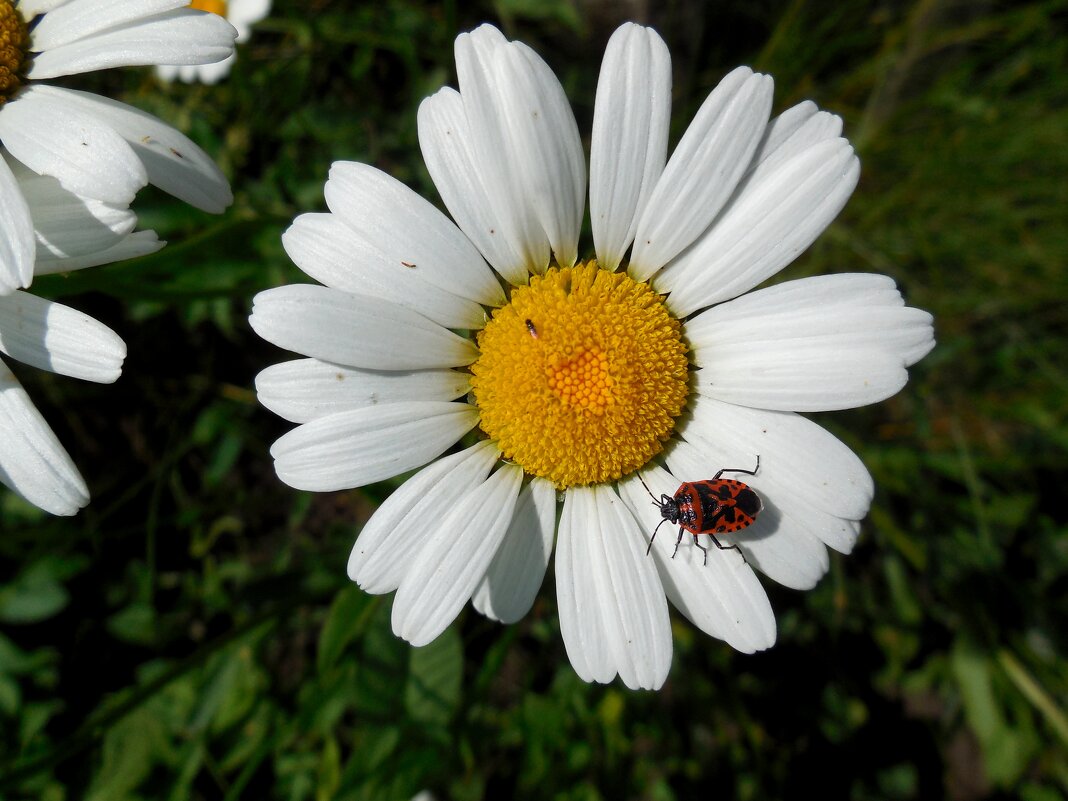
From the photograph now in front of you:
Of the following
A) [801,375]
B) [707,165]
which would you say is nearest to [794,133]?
[707,165]

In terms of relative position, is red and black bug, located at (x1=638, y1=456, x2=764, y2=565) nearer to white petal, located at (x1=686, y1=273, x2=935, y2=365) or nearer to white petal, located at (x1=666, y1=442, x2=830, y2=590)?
white petal, located at (x1=666, y1=442, x2=830, y2=590)


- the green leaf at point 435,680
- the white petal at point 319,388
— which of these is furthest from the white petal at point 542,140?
the green leaf at point 435,680

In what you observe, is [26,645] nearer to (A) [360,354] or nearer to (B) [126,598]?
(B) [126,598]

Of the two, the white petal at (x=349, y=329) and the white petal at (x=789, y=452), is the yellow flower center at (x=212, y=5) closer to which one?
the white petal at (x=349, y=329)

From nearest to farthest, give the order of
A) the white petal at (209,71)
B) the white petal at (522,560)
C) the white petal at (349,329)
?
the white petal at (349,329) < the white petal at (522,560) < the white petal at (209,71)

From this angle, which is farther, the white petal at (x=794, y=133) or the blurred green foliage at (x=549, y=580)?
the blurred green foliage at (x=549, y=580)

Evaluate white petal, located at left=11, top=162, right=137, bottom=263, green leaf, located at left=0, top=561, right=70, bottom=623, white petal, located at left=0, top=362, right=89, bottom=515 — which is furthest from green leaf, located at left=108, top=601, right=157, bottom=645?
white petal, located at left=11, top=162, right=137, bottom=263
